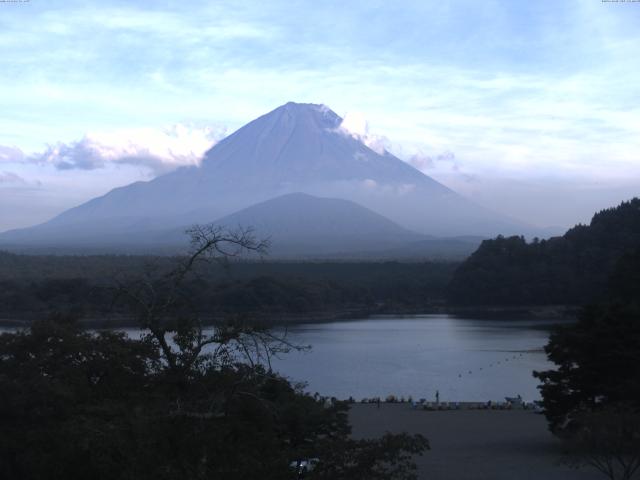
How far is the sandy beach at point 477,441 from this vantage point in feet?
26.3

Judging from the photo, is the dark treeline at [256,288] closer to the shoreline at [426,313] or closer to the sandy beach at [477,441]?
the shoreline at [426,313]

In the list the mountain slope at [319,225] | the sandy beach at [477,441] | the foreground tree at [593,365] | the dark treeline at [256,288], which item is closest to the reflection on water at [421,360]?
the sandy beach at [477,441]

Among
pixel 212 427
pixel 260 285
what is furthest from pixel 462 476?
pixel 260 285

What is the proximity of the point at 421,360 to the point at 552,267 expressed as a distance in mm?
16577

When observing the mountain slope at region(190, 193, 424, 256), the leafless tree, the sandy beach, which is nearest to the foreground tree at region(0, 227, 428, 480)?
the leafless tree

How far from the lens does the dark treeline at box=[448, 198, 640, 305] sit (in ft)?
108

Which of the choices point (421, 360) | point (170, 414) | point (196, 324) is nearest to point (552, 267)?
point (421, 360)

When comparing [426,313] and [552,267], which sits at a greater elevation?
[552,267]

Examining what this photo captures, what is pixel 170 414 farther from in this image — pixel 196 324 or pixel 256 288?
pixel 256 288

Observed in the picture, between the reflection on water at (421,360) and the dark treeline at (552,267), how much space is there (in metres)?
4.95

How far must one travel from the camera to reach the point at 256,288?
31.6 m

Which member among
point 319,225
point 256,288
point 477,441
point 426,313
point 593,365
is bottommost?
point 477,441

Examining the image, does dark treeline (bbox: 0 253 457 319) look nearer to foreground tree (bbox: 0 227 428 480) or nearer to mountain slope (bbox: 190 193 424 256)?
foreground tree (bbox: 0 227 428 480)

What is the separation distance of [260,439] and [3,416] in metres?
2.22
